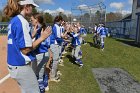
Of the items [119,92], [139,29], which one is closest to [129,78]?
[119,92]

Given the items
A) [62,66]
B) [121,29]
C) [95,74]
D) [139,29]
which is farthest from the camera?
[121,29]

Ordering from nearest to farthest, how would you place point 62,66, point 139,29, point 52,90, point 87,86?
1. point 52,90
2. point 87,86
3. point 62,66
4. point 139,29

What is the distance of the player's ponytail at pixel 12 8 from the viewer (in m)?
3.71

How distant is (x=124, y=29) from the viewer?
3709 cm

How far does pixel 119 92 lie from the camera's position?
8016 millimetres

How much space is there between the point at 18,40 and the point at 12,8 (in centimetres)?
45

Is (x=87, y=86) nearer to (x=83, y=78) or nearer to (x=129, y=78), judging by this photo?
(x=83, y=78)

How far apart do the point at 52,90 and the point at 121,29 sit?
31.3 metres

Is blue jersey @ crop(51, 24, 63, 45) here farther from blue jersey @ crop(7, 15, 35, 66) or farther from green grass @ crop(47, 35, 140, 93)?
blue jersey @ crop(7, 15, 35, 66)

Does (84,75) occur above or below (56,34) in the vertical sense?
below

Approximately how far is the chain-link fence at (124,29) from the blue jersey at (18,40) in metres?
28.9

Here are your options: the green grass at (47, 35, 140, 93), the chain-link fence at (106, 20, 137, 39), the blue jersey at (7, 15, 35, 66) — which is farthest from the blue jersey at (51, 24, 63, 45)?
the chain-link fence at (106, 20, 137, 39)

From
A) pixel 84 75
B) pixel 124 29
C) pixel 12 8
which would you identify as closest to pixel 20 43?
pixel 12 8

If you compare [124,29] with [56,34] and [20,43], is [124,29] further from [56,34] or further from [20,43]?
[20,43]
